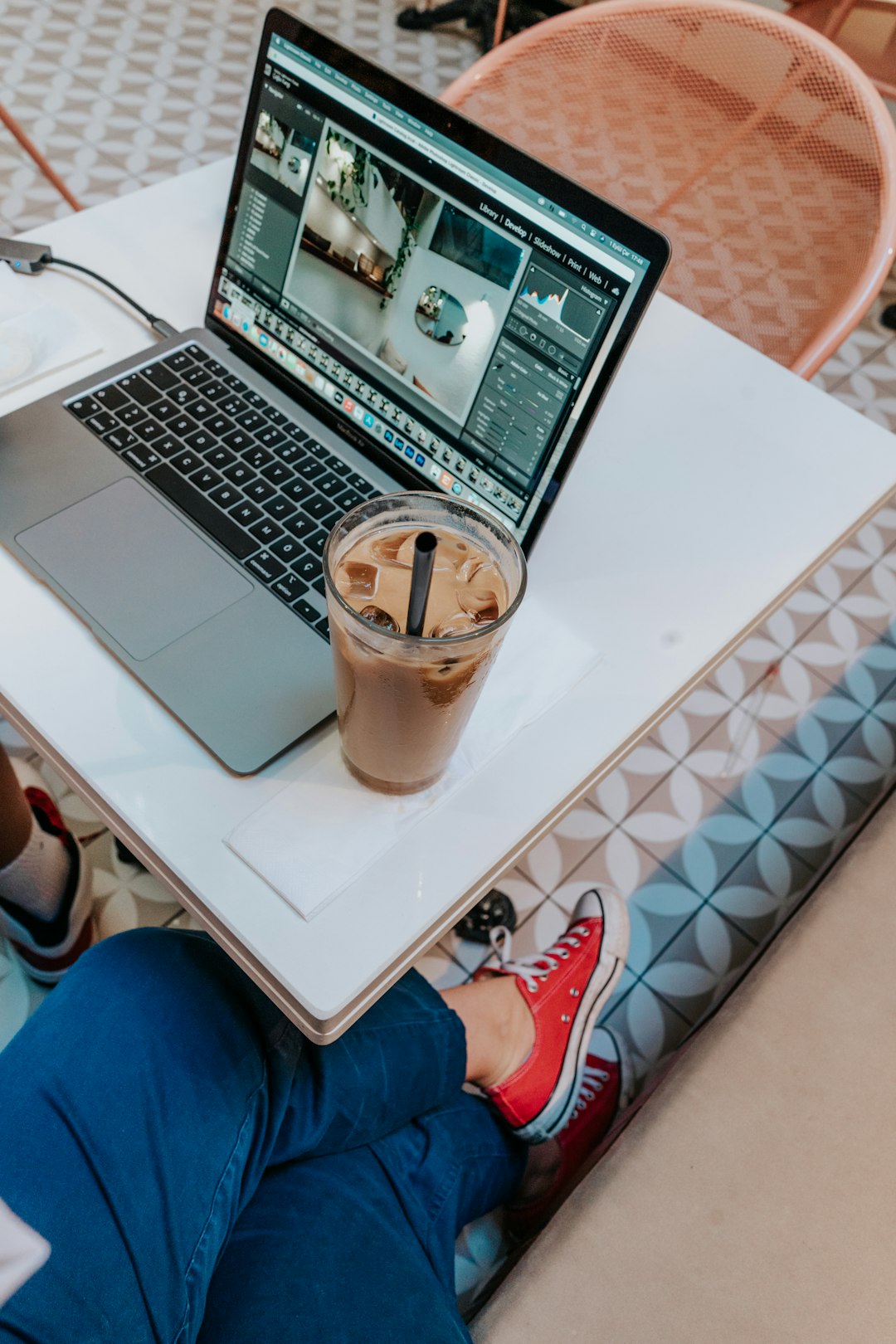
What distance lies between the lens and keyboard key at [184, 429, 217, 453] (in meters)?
0.74

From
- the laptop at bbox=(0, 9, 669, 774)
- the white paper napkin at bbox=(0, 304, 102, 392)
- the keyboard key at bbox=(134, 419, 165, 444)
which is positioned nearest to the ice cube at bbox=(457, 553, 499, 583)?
the laptop at bbox=(0, 9, 669, 774)

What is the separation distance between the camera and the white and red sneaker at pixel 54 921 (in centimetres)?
94

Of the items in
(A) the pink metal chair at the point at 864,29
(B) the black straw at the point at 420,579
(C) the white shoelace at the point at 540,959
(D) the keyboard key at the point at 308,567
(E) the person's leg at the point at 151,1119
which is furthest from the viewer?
(A) the pink metal chair at the point at 864,29

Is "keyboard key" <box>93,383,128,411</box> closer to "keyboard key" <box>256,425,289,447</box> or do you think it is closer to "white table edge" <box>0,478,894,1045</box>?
"keyboard key" <box>256,425,289,447</box>

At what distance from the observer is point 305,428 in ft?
2.49

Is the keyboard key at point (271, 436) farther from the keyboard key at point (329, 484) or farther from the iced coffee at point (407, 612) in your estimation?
the iced coffee at point (407, 612)

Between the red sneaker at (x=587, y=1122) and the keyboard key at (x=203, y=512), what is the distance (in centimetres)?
77

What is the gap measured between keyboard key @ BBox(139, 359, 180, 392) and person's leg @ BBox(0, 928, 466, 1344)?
45 cm

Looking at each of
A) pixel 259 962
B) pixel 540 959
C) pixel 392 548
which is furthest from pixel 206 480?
pixel 540 959

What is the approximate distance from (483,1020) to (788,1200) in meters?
0.33

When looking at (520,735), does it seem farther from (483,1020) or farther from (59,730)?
(483,1020)

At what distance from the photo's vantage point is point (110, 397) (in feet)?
2.49

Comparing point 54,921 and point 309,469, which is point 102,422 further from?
point 54,921

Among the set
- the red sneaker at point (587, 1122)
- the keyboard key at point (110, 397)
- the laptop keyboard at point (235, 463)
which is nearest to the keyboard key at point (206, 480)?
the laptop keyboard at point (235, 463)
